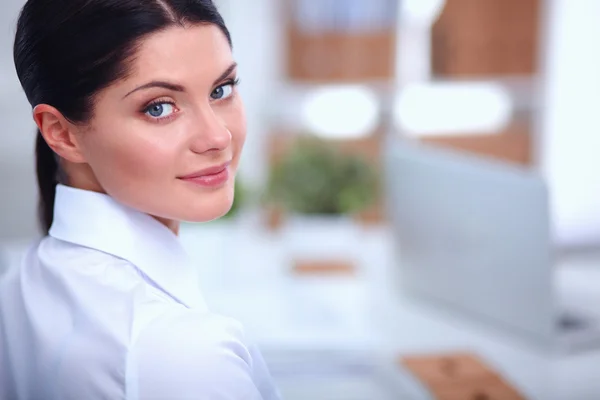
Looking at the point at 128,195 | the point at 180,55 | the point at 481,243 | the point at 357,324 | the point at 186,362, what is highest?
the point at 180,55

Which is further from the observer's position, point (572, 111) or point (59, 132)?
point (572, 111)

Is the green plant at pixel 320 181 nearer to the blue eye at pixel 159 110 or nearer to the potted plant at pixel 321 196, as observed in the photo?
the potted plant at pixel 321 196

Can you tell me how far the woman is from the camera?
0.75 metres


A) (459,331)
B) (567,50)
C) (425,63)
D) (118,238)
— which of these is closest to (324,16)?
(425,63)

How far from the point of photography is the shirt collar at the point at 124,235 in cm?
84

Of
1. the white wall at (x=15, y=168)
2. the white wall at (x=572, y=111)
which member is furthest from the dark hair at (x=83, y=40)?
the white wall at (x=15, y=168)

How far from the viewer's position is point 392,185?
6.21ft

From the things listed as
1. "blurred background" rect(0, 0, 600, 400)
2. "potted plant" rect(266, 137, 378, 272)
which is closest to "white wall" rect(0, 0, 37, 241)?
"blurred background" rect(0, 0, 600, 400)

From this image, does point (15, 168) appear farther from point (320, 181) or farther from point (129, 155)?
point (129, 155)

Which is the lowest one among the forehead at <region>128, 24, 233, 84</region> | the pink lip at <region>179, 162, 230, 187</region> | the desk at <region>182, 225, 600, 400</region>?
the desk at <region>182, 225, 600, 400</region>

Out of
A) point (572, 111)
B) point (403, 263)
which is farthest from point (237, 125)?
point (572, 111)

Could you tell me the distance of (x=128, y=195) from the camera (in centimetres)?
82

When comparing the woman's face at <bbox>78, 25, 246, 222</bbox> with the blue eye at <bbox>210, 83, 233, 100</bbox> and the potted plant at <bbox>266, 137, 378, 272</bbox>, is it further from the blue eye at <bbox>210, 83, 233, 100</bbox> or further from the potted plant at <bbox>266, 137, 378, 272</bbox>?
the potted plant at <bbox>266, 137, 378, 272</bbox>

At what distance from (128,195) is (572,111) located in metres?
3.51
